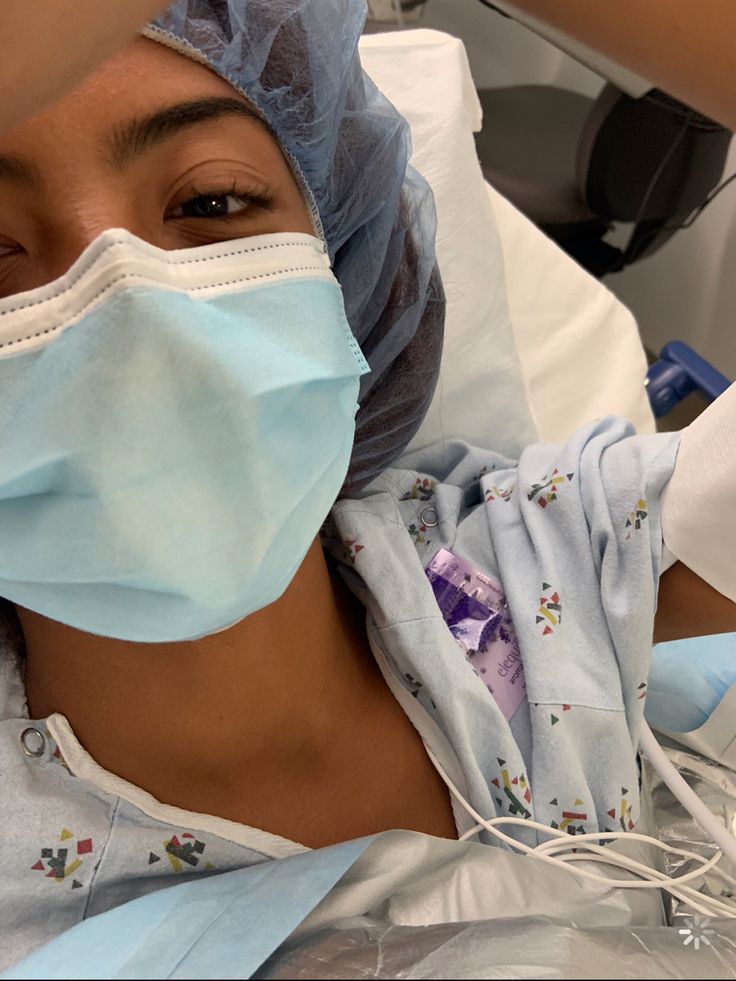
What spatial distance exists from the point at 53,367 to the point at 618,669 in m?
0.67

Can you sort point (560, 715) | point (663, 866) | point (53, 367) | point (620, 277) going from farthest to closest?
1. point (620, 277)
2. point (663, 866)
3. point (560, 715)
4. point (53, 367)

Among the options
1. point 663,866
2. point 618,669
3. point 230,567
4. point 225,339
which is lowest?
point 663,866

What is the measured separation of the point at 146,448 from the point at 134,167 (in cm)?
23

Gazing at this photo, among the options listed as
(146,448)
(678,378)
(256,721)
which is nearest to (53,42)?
(146,448)

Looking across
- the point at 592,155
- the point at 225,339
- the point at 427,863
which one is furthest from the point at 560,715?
the point at 592,155

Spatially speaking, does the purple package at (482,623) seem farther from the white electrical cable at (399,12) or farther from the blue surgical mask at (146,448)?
the white electrical cable at (399,12)

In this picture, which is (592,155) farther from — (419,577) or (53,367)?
(53,367)

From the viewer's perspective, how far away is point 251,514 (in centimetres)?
58

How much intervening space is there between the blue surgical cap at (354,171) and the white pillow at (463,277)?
8.3 inches

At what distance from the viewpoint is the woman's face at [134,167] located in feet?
1.92

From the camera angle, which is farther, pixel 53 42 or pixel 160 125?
pixel 160 125

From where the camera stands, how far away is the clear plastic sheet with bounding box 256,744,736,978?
1.53 feet

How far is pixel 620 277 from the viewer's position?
2053mm

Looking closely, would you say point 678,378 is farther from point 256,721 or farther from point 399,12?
point 256,721
